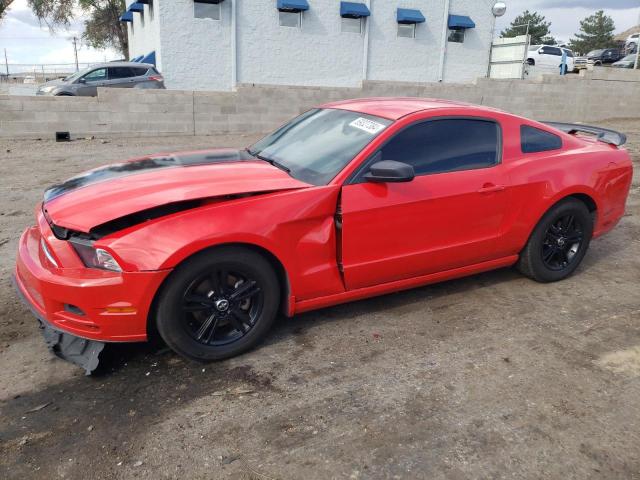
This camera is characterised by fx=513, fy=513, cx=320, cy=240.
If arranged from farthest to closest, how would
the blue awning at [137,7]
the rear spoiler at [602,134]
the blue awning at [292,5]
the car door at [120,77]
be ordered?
the blue awning at [137,7]
the blue awning at [292,5]
the car door at [120,77]
the rear spoiler at [602,134]

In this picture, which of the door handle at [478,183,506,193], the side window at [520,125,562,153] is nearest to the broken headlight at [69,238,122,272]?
the door handle at [478,183,506,193]

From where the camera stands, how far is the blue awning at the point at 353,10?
19.7 m

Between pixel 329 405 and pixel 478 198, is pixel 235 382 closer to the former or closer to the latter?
pixel 329 405

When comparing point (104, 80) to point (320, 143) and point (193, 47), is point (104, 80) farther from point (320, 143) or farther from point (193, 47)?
point (320, 143)

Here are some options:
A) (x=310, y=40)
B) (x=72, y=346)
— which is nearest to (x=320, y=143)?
(x=72, y=346)

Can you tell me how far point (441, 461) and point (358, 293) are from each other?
4.49 ft

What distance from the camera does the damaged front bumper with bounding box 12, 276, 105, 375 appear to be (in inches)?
118

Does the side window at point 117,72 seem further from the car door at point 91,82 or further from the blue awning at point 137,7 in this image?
the blue awning at point 137,7

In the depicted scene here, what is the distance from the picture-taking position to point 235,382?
2992 millimetres

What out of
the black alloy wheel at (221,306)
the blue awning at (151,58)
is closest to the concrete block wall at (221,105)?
the blue awning at (151,58)

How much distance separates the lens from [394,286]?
12.1 ft

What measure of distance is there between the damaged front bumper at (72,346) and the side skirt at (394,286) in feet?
4.06

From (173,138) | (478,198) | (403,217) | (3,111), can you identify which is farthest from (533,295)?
(3,111)

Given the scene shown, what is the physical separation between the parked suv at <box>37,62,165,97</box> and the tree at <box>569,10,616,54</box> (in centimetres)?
7071
